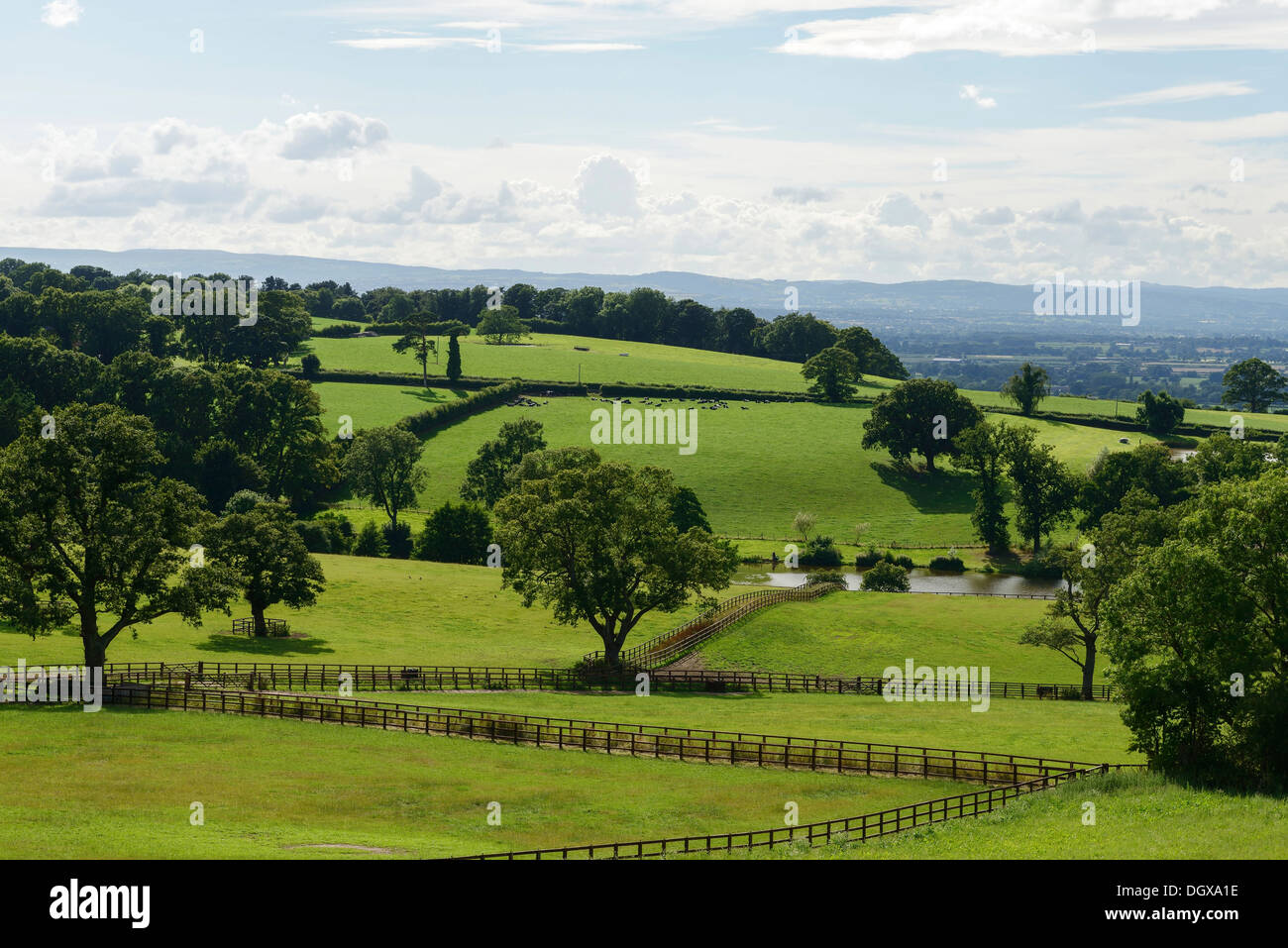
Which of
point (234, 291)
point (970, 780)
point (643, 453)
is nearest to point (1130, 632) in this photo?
point (970, 780)

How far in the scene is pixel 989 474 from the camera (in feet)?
384

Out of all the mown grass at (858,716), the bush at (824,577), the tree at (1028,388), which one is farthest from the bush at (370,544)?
the tree at (1028,388)

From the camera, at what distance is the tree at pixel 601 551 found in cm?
6494

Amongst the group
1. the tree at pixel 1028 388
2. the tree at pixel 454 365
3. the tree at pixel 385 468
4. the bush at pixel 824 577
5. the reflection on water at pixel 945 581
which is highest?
the tree at pixel 454 365

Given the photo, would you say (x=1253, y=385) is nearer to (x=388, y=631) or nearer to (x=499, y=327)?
(x=499, y=327)

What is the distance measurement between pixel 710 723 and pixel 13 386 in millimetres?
91979

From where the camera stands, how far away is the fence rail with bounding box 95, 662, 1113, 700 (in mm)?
53344

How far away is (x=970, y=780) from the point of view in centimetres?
4019

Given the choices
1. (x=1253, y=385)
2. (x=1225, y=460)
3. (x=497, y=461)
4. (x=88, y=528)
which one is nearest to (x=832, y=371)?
(x=497, y=461)

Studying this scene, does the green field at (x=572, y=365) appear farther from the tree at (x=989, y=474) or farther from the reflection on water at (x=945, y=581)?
the reflection on water at (x=945, y=581)

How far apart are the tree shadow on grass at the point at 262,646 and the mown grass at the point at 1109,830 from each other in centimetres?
3866

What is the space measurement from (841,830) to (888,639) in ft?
135

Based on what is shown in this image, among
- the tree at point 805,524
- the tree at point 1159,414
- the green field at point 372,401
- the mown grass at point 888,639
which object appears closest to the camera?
the mown grass at point 888,639
